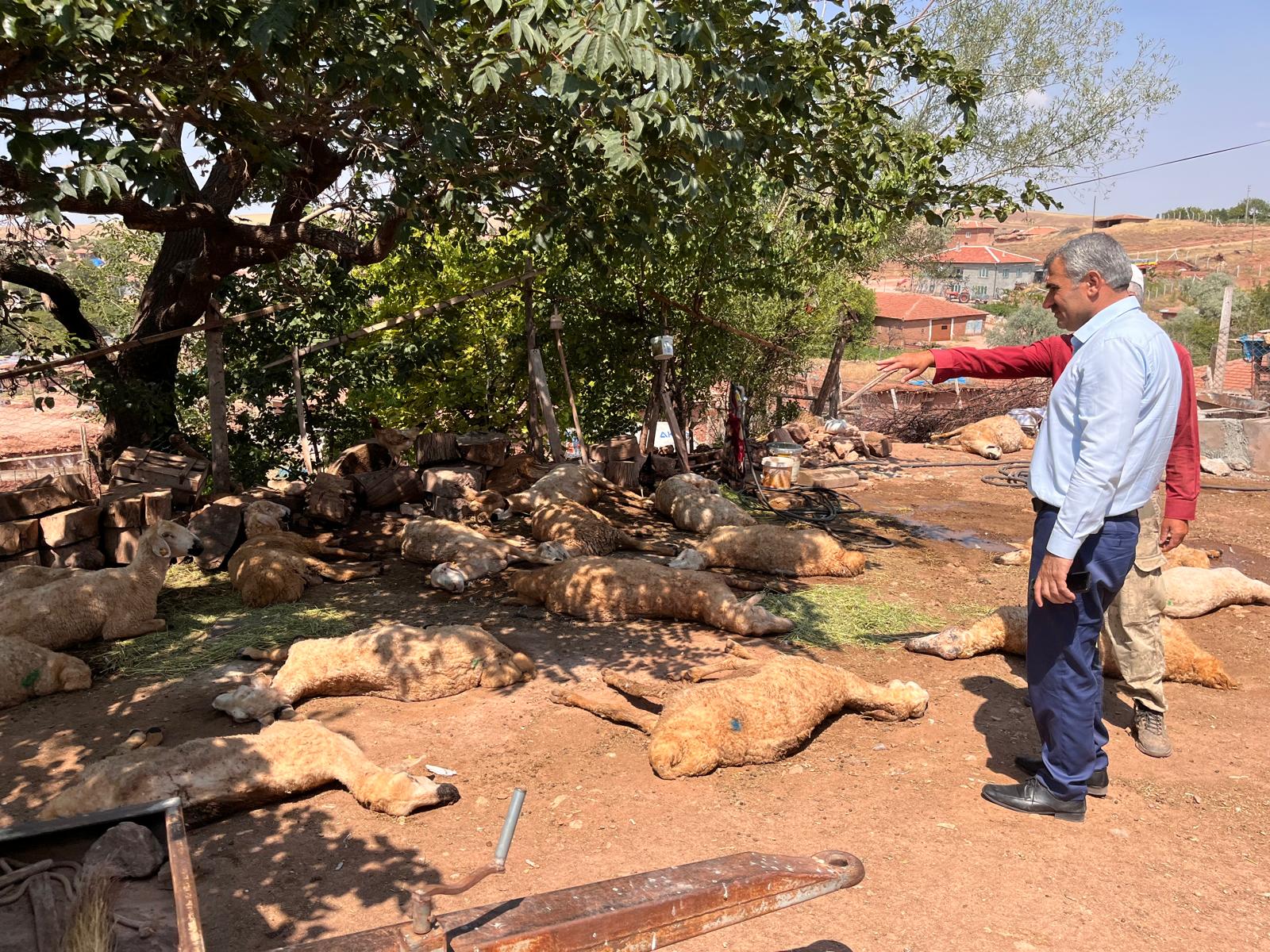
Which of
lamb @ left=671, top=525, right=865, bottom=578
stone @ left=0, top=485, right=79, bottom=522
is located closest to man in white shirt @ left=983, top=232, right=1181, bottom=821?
lamb @ left=671, top=525, right=865, bottom=578

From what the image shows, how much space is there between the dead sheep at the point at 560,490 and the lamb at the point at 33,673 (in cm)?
414

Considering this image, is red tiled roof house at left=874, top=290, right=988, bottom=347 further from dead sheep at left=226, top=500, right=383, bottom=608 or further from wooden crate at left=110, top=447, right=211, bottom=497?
dead sheep at left=226, top=500, right=383, bottom=608

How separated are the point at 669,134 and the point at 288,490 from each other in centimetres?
511

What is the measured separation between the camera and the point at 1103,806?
12.1ft

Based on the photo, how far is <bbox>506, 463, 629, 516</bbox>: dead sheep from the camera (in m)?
8.54

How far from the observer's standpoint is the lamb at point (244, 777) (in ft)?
11.7

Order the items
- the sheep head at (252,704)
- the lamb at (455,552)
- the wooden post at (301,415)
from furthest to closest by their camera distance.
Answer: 1. the wooden post at (301,415)
2. the lamb at (455,552)
3. the sheep head at (252,704)

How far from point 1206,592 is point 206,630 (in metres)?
7.08

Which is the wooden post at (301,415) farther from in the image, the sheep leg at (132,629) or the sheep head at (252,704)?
the sheep head at (252,704)

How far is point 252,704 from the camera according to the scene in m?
4.56

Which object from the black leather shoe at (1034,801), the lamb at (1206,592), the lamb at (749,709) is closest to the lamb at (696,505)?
the lamb at (1206,592)

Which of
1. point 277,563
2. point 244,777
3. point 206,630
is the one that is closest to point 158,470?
point 277,563

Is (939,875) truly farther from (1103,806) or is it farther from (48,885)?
(48,885)

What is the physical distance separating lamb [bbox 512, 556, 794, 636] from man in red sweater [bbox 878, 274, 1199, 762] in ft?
7.48
